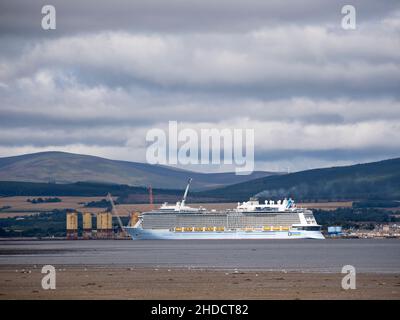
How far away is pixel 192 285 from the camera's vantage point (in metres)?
63.3

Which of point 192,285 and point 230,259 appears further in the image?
point 230,259

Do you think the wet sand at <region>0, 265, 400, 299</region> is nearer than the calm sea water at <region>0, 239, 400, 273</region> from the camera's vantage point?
Yes

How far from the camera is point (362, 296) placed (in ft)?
179

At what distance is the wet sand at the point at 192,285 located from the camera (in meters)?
55.6

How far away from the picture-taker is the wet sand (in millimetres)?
55562
